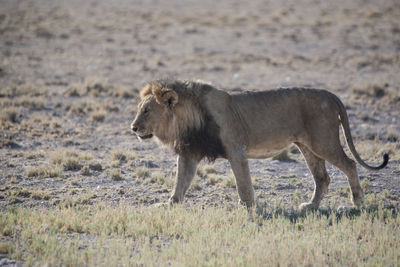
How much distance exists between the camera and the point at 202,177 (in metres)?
10.4

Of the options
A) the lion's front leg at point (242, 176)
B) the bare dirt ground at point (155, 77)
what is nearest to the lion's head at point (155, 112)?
the lion's front leg at point (242, 176)

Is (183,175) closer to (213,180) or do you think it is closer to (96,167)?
(213,180)

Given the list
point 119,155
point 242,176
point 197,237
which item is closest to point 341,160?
point 242,176

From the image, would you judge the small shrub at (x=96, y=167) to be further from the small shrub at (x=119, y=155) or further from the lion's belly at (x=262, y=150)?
the lion's belly at (x=262, y=150)

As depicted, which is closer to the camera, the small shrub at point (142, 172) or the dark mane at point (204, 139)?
the dark mane at point (204, 139)

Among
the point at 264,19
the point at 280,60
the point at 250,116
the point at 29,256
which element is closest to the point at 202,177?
the point at 250,116

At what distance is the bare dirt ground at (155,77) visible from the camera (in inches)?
381

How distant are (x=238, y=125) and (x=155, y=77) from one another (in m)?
13.7

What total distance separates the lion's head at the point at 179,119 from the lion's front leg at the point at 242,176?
248 millimetres

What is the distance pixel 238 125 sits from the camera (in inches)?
316

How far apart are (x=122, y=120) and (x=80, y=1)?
4079cm

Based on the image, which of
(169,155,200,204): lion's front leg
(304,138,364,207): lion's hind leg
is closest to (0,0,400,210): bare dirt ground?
(304,138,364,207): lion's hind leg

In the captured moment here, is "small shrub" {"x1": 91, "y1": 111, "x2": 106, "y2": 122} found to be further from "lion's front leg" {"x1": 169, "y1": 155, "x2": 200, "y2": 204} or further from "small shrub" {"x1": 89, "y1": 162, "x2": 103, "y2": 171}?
"lion's front leg" {"x1": 169, "y1": 155, "x2": 200, "y2": 204}

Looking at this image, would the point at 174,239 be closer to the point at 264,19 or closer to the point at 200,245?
the point at 200,245
